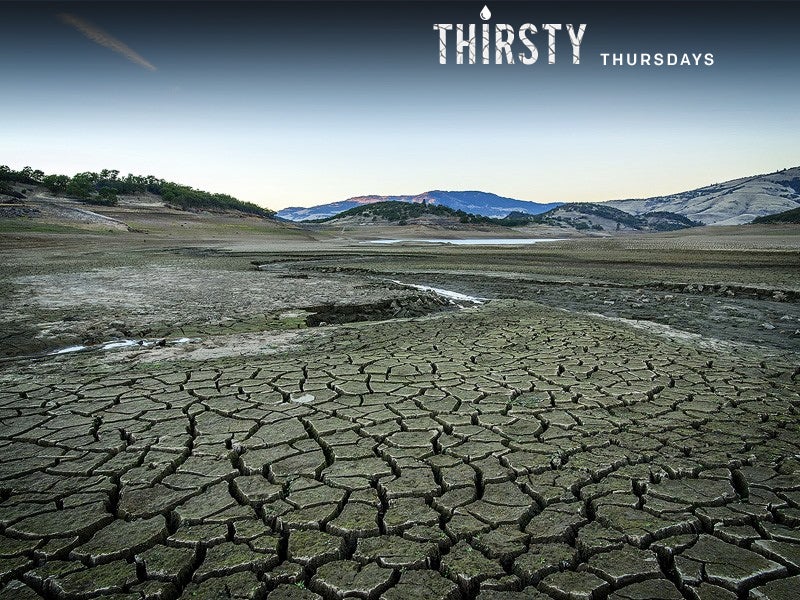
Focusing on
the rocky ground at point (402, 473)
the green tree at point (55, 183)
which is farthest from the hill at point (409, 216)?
the rocky ground at point (402, 473)

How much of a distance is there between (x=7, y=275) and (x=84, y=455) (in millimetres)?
14779

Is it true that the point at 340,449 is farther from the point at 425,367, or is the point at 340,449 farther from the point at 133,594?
the point at 425,367

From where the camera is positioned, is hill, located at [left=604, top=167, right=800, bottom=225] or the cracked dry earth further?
hill, located at [left=604, top=167, right=800, bottom=225]

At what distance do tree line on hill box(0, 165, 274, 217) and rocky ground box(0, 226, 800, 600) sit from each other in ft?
197

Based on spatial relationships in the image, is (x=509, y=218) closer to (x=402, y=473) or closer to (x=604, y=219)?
(x=604, y=219)

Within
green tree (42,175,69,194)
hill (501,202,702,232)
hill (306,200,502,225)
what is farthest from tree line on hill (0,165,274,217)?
hill (501,202,702,232)

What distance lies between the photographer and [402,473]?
2.95 metres

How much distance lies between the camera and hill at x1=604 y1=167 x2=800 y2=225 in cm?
12538

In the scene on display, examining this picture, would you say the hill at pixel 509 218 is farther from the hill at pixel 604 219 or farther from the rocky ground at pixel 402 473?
the rocky ground at pixel 402 473

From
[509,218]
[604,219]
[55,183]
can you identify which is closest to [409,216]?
[509,218]

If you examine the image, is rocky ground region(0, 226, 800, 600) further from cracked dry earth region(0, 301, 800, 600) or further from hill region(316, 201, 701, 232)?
hill region(316, 201, 701, 232)

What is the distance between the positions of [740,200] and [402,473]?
172590 millimetres

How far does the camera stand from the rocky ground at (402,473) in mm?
2102

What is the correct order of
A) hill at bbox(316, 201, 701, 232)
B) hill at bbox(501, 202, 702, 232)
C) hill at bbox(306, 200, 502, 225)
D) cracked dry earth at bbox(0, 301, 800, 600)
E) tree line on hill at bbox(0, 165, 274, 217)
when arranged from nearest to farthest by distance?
cracked dry earth at bbox(0, 301, 800, 600), tree line on hill at bbox(0, 165, 274, 217), hill at bbox(306, 200, 502, 225), hill at bbox(316, 201, 701, 232), hill at bbox(501, 202, 702, 232)
